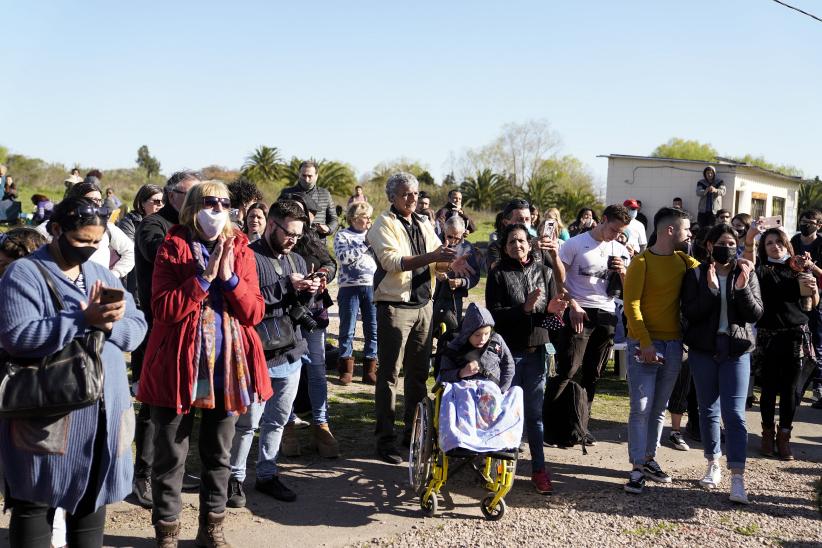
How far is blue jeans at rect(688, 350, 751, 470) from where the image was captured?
5891 mm

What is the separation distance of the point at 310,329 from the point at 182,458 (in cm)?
133

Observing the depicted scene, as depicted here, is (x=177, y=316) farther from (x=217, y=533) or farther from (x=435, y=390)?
(x=435, y=390)

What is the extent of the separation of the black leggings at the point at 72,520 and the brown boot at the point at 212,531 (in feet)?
2.62

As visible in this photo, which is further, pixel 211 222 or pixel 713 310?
pixel 713 310

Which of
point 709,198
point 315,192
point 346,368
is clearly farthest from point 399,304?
point 709,198

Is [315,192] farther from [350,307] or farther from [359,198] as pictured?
→ [359,198]

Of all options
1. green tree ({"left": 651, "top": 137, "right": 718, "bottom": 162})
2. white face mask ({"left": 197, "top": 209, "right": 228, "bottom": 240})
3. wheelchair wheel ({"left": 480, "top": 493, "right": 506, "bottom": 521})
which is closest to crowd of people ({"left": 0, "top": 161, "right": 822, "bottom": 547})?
white face mask ({"left": 197, "top": 209, "right": 228, "bottom": 240})

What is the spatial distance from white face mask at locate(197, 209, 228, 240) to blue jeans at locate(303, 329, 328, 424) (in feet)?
7.13

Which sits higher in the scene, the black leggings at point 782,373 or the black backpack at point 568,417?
the black leggings at point 782,373

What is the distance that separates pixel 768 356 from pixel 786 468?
101 cm

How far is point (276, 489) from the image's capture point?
5.37 m

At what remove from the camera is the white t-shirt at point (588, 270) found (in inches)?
278

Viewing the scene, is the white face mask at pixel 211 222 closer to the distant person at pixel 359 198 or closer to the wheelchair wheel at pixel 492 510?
the wheelchair wheel at pixel 492 510

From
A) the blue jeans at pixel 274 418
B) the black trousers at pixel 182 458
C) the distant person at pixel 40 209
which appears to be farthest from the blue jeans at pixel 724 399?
the distant person at pixel 40 209
